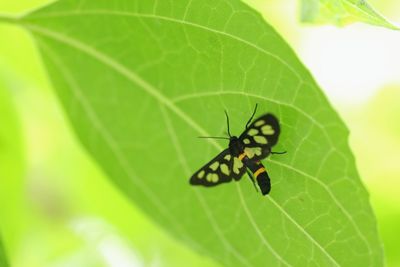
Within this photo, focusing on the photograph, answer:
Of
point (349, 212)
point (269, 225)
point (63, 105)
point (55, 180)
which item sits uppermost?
point (55, 180)

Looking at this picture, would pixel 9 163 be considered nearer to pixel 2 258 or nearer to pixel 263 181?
pixel 2 258

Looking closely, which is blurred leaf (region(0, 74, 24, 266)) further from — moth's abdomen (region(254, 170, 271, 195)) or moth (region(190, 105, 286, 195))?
moth's abdomen (region(254, 170, 271, 195))

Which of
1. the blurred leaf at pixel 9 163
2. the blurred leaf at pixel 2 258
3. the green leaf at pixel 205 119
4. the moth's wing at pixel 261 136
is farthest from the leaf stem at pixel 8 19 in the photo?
the moth's wing at pixel 261 136

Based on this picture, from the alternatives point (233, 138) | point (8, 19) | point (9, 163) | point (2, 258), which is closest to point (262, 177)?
point (233, 138)

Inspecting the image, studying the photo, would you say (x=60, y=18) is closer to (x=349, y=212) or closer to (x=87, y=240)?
(x=349, y=212)

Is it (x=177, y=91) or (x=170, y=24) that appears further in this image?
(x=177, y=91)

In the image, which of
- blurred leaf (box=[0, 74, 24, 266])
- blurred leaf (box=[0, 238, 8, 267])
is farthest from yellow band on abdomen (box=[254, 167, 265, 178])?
blurred leaf (box=[0, 74, 24, 266])

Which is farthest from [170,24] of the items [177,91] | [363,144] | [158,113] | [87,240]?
[87,240]
